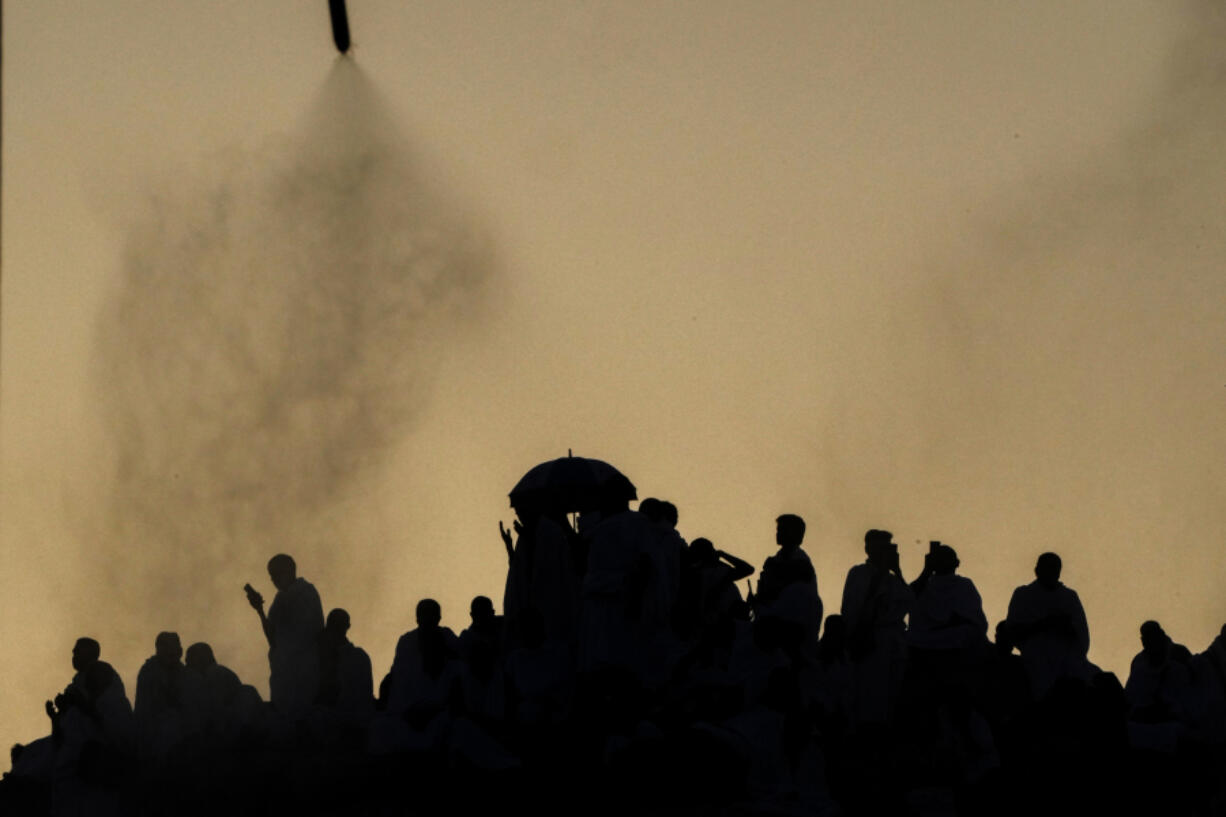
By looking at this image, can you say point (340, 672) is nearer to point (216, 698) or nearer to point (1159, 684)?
point (216, 698)

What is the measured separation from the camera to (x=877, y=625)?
36031 millimetres

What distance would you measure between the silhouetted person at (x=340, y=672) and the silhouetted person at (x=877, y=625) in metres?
8.60

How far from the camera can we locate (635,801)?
30.3m

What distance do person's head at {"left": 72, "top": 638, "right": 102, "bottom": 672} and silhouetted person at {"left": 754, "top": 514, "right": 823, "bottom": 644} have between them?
424 inches

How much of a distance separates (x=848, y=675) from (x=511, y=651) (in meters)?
5.26

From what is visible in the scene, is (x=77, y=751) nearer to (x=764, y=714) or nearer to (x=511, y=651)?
(x=511, y=651)

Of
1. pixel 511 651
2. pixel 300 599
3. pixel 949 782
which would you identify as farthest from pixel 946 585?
pixel 300 599

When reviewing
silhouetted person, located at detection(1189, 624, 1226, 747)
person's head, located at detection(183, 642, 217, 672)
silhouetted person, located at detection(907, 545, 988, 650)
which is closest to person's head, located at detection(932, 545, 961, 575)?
silhouetted person, located at detection(907, 545, 988, 650)

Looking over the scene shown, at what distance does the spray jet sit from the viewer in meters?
49.1

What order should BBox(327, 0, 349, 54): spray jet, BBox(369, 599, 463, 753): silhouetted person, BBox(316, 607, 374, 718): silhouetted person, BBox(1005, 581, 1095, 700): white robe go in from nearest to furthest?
BBox(369, 599, 463, 753): silhouetted person → BBox(1005, 581, 1095, 700): white robe → BBox(316, 607, 374, 718): silhouetted person → BBox(327, 0, 349, 54): spray jet

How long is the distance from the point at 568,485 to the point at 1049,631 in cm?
849

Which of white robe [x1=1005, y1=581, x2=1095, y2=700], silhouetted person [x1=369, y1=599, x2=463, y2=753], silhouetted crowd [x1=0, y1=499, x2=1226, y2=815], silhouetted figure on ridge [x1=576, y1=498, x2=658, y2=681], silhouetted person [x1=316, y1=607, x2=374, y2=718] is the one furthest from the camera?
silhouetted person [x1=316, y1=607, x2=374, y2=718]

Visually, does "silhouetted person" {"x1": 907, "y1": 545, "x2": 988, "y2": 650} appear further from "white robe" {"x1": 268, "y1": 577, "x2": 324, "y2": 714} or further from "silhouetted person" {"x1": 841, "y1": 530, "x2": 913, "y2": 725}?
"white robe" {"x1": 268, "y1": 577, "x2": 324, "y2": 714}

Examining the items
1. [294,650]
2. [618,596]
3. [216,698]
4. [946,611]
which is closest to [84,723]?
[216,698]
